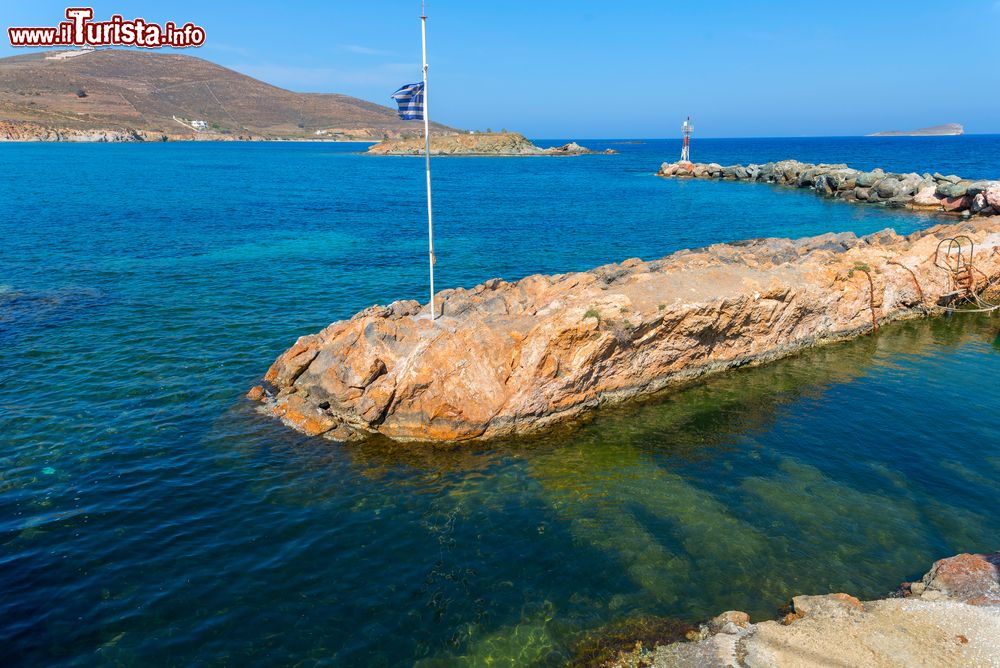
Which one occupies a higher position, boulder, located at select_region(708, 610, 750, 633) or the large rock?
the large rock

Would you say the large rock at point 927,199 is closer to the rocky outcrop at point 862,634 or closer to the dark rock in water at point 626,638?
the rocky outcrop at point 862,634

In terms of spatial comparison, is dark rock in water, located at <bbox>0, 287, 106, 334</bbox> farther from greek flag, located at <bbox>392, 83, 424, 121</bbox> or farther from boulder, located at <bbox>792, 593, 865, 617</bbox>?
boulder, located at <bbox>792, 593, 865, 617</bbox>

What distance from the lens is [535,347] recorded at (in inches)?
754

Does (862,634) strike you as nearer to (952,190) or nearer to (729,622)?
(729,622)

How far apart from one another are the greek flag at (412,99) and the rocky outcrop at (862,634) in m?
15.9

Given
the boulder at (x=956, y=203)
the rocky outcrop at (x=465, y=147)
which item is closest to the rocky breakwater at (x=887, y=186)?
the boulder at (x=956, y=203)

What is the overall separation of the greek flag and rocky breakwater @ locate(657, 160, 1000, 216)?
61.9m

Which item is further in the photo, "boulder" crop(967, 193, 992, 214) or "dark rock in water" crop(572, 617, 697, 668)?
"boulder" crop(967, 193, 992, 214)

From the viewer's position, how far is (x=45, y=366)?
73.9ft

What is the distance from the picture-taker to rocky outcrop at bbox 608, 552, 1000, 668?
10148 millimetres

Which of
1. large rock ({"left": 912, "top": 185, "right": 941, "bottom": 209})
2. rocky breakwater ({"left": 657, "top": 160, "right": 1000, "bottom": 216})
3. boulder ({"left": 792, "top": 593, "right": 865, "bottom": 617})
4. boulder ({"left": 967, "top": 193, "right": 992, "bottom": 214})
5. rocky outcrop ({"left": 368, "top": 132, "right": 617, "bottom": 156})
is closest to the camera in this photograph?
boulder ({"left": 792, "top": 593, "right": 865, "bottom": 617})

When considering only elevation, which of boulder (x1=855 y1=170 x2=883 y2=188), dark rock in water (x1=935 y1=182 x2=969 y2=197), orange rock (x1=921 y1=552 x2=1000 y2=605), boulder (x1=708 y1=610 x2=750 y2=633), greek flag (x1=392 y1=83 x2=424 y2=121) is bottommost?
boulder (x1=708 y1=610 x2=750 y2=633)

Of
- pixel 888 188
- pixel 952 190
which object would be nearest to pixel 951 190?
pixel 952 190

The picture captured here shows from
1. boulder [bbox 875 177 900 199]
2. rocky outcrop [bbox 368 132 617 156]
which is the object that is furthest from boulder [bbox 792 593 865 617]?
rocky outcrop [bbox 368 132 617 156]
